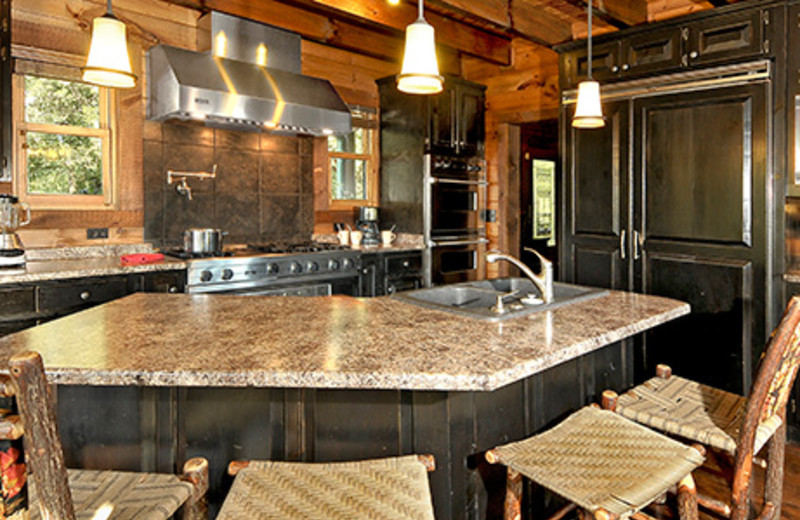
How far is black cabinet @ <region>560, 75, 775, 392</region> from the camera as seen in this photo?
307 cm

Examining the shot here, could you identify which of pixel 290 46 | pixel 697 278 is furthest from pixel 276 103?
pixel 697 278

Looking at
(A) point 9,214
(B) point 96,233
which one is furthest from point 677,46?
(A) point 9,214

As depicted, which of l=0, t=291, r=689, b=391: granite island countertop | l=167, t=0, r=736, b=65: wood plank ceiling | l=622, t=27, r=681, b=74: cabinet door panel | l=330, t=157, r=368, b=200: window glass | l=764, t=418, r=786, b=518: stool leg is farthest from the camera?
l=330, t=157, r=368, b=200: window glass

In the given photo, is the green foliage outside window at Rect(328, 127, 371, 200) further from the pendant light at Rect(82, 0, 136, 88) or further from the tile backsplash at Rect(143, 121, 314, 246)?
the pendant light at Rect(82, 0, 136, 88)

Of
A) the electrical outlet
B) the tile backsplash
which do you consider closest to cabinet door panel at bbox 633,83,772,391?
the tile backsplash

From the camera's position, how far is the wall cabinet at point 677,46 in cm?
305

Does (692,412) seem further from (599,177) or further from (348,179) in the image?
(348,179)

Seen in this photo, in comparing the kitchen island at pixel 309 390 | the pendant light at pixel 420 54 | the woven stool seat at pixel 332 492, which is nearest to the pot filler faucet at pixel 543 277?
the kitchen island at pixel 309 390

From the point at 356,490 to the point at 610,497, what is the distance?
0.56 meters

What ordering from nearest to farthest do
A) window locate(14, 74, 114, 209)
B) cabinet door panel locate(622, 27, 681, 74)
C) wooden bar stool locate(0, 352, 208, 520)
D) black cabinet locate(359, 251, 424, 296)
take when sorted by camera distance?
wooden bar stool locate(0, 352, 208, 520) → cabinet door panel locate(622, 27, 681, 74) → window locate(14, 74, 114, 209) → black cabinet locate(359, 251, 424, 296)

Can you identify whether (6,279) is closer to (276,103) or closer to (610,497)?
(276,103)

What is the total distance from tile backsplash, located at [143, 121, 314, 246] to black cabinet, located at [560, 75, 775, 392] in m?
2.28

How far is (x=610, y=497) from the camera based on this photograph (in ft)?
3.99

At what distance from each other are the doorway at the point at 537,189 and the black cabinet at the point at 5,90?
4.43 m
